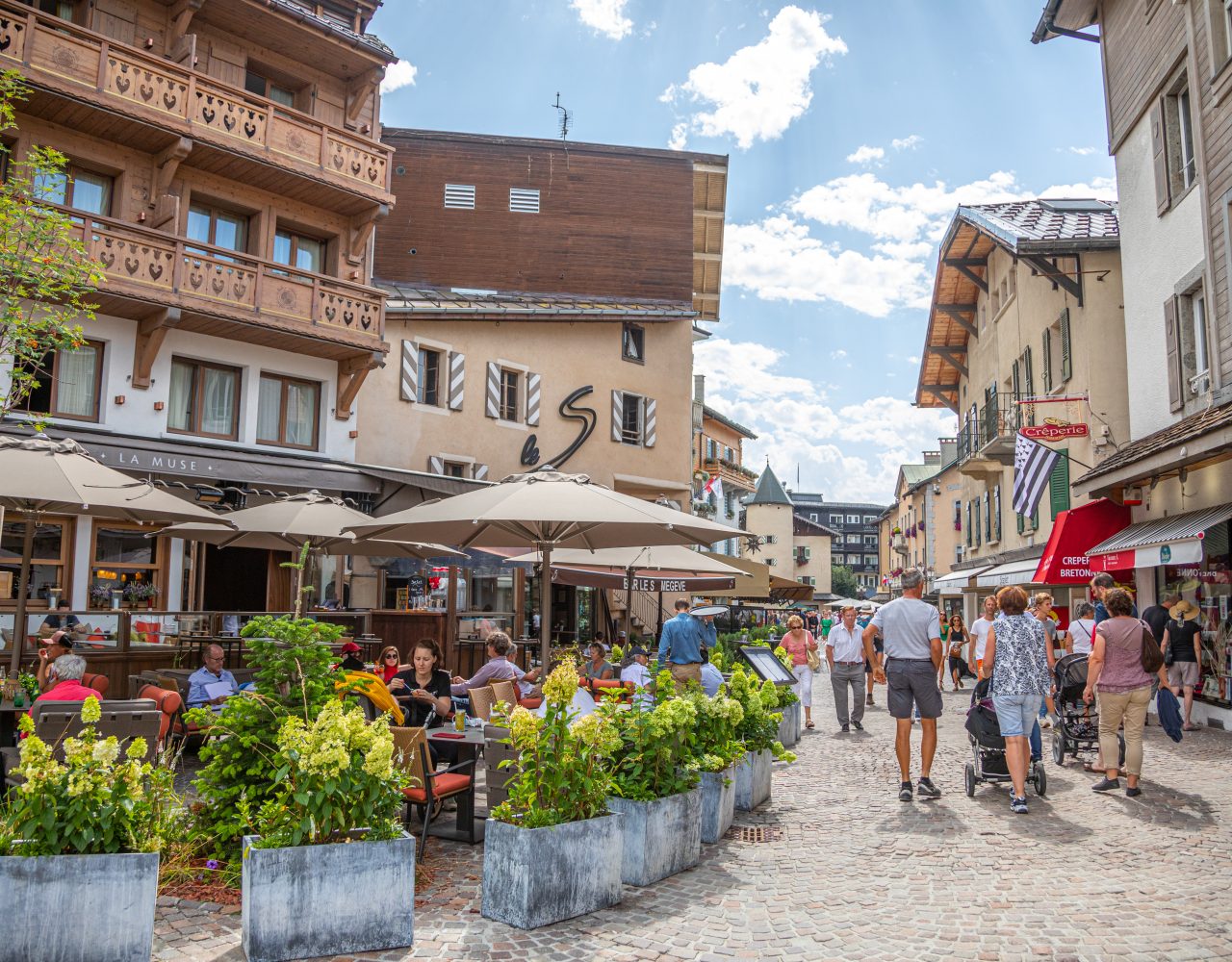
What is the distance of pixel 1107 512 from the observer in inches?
677

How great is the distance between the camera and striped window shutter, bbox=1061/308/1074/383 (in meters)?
20.9

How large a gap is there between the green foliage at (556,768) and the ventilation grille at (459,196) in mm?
23705

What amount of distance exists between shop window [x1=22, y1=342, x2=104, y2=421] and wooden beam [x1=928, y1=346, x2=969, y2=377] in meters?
25.6

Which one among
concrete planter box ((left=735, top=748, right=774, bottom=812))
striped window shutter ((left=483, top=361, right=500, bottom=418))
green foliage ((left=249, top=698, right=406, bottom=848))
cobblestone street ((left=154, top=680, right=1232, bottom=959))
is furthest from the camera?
striped window shutter ((left=483, top=361, right=500, bottom=418))

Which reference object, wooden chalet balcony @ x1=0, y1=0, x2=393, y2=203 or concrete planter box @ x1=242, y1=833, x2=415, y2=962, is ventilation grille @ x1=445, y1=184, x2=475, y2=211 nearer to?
wooden chalet balcony @ x1=0, y1=0, x2=393, y2=203

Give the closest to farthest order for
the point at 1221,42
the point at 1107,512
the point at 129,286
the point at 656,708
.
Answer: the point at 656,708, the point at 1221,42, the point at 129,286, the point at 1107,512

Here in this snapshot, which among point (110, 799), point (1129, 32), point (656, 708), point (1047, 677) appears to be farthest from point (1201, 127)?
point (110, 799)

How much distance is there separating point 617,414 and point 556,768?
74.4 ft

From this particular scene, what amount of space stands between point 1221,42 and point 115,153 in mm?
16565

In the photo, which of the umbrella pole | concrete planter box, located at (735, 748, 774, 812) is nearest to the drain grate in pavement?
concrete planter box, located at (735, 748, 774, 812)

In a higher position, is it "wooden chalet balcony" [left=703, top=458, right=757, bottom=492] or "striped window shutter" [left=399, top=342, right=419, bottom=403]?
"wooden chalet balcony" [left=703, top=458, right=757, bottom=492]

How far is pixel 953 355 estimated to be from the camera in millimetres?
33844

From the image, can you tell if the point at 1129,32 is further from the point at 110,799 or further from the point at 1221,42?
the point at 110,799

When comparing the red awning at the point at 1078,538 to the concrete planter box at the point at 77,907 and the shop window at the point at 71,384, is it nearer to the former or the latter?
the concrete planter box at the point at 77,907
